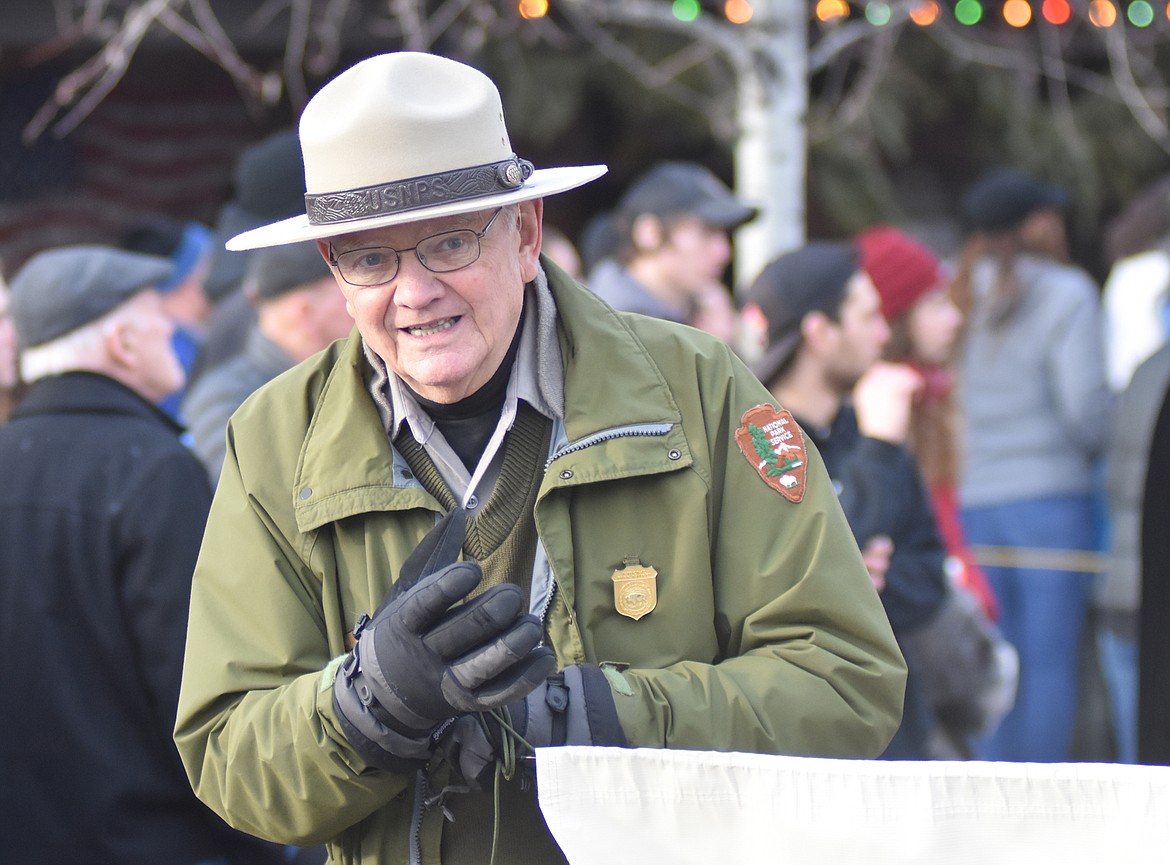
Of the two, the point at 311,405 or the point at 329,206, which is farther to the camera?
the point at 311,405

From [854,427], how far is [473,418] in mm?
1783

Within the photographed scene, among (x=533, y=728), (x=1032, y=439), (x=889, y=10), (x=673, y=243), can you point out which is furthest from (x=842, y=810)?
(x=889, y=10)

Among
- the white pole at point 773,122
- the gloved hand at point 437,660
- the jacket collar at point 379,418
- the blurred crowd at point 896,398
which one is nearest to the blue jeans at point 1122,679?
the blurred crowd at point 896,398

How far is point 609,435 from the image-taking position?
87.7 inches

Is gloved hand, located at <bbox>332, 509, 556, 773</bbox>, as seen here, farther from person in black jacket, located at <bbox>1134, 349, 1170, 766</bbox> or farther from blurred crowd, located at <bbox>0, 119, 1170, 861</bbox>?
person in black jacket, located at <bbox>1134, 349, 1170, 766</bbox>

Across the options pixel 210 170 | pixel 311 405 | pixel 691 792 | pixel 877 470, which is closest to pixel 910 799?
pixel 691 792

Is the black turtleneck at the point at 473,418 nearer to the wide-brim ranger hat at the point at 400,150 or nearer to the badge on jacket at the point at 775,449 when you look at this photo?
the wide-brim ranger hat at the point at 400,150

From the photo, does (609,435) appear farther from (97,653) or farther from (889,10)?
(889,10)

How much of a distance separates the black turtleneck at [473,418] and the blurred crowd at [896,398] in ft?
3.25

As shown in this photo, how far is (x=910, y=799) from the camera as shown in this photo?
1758 millimetres

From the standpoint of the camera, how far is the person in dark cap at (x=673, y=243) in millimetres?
5867

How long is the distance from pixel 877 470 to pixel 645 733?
188 centimetres

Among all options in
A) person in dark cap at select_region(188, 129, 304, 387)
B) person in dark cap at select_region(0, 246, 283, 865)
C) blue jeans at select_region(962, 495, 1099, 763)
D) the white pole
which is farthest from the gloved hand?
blue jeans at select_region(962, 495, 1099, 763)

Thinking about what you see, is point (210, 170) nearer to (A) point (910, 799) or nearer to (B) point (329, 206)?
(B) point (329, 206)
